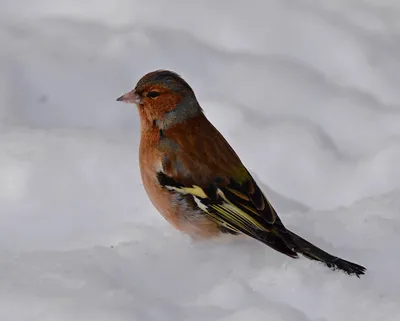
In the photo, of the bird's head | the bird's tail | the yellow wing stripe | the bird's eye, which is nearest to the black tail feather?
the bird's tail

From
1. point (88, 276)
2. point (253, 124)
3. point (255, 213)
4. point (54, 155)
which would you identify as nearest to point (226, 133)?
point (253, 124)

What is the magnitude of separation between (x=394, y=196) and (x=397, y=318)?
1267mm

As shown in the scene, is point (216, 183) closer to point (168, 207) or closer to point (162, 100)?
point (168, 207)

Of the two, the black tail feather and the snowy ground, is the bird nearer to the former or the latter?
the black tail feather

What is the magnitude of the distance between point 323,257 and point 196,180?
2.36 feet

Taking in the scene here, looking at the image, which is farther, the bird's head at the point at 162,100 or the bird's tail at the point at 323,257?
the bird's head at the point at 162,100

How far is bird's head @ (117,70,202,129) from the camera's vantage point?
4672 mm

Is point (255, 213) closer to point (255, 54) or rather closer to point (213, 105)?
point (213, 105)

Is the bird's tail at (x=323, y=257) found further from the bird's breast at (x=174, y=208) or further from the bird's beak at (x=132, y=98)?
the bird's beak at (x=132, y=98)

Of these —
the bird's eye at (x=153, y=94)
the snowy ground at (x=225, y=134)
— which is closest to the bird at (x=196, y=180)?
the bird's eye at (x=153, y=94)

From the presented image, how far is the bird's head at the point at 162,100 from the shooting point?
4.67 metres

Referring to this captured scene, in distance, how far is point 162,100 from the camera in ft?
15.4

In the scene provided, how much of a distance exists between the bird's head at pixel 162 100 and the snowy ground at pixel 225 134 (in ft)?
1.85

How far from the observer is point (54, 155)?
17.2ft
